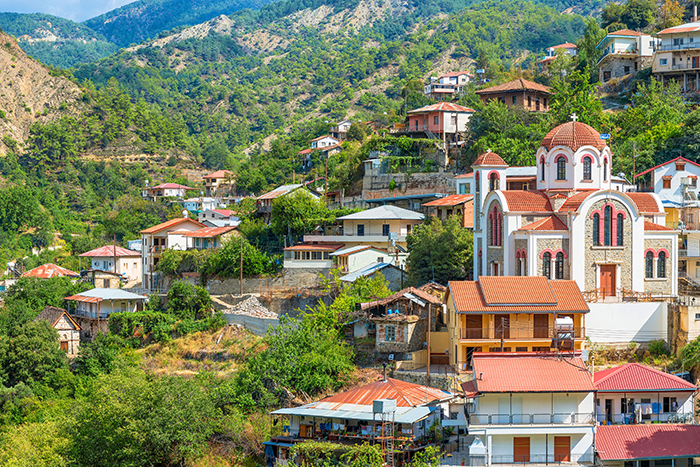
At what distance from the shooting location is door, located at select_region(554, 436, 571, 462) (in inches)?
1180

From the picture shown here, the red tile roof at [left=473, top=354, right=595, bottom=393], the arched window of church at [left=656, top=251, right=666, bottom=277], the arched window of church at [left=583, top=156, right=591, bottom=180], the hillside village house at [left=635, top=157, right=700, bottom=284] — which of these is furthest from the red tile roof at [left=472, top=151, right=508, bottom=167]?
the red tile roof at [left=473, top=354, right=595, bottom=393]

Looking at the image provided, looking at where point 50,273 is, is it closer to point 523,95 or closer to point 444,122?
point 444,122

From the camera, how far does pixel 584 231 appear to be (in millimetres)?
39062

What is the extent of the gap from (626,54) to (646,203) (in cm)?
3923

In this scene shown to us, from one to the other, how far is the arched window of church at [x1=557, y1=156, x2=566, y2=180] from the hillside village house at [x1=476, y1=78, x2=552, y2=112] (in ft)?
104

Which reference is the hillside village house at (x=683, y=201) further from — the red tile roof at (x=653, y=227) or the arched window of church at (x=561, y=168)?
the arched window of church at (x=561, y=168)

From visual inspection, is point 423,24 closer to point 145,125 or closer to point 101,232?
point 145,125

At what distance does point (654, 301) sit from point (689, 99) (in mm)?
37211

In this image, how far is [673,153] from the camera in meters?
56.0

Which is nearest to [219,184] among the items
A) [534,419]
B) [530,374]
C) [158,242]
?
[158,242]

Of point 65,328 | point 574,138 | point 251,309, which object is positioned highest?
point 574,138

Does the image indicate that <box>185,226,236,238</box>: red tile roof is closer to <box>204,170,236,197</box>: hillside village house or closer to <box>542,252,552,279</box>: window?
<box>542,252,552,279</box>: window

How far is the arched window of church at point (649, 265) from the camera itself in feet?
130

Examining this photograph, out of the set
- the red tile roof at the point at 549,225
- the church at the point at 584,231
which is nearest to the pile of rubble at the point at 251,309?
the church at the point at 584,231
